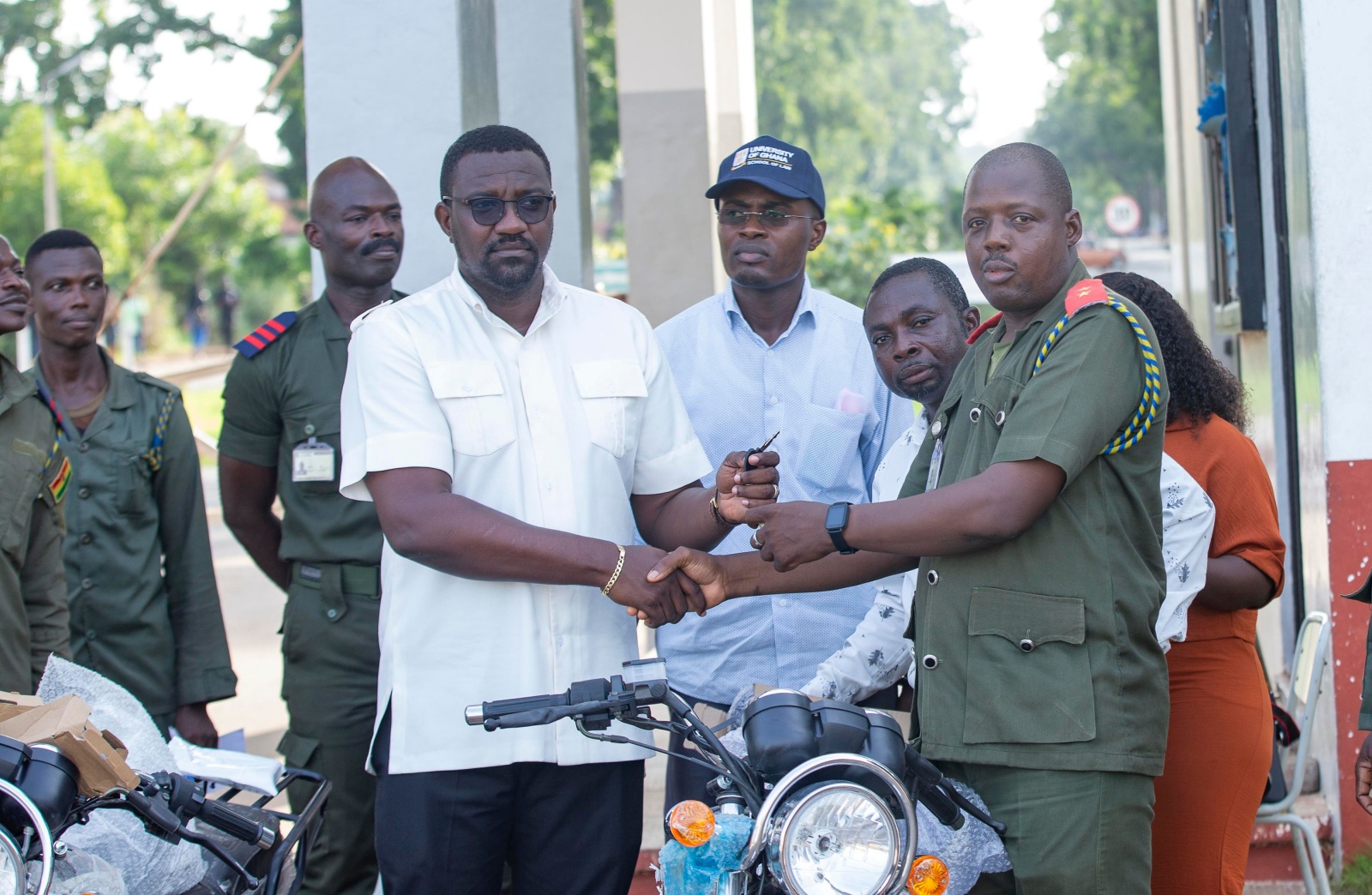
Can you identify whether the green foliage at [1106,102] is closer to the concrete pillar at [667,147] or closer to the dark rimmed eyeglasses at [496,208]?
the concrete pillar at [667,147]

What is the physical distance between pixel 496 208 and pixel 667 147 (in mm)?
6553

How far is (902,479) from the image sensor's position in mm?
3123

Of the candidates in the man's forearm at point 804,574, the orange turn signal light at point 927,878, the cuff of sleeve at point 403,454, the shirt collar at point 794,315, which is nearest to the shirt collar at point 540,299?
the cuff of sleeve at point 403,454

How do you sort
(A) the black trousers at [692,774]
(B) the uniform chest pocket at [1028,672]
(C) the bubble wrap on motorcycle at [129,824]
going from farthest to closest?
1. (A) the black trousers at [692,774]
2. (C) the bubble wrap on motorcycle at [129,824]
3. (B) the uniform chest pocket at [1028,672]

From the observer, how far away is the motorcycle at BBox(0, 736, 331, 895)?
2.12 meters

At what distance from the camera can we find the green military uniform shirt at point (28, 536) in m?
3.65

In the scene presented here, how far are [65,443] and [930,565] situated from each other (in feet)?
9.42

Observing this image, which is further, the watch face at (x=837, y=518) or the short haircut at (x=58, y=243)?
the short haircut at (x=58, y=243)

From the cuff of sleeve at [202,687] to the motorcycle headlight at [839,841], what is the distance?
9.48 feet

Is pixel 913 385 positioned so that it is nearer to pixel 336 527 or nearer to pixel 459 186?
pixel 459 186

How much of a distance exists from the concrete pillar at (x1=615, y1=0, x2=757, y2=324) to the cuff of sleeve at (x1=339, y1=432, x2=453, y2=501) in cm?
663

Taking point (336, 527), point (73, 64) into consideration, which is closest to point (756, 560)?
point (336, 527)

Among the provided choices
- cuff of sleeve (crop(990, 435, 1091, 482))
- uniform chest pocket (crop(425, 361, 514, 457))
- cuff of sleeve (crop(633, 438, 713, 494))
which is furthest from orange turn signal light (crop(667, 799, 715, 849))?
cuff of sleeve (crop(633, 438, 713, 494))

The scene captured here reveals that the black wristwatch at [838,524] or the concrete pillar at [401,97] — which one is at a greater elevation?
the concrete pillar at [401,97]
